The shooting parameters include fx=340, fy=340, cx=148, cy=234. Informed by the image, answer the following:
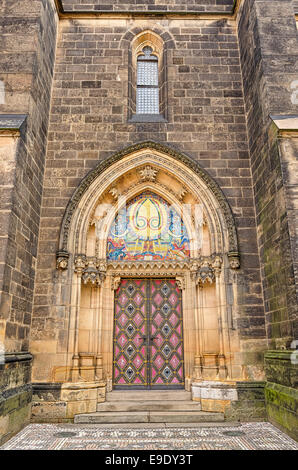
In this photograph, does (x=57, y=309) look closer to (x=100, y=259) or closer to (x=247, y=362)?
(x=100, y=259)

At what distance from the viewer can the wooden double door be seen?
6945 mm

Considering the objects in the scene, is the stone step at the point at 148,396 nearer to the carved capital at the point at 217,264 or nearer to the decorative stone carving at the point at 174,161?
the carved capital at the point at 217,264

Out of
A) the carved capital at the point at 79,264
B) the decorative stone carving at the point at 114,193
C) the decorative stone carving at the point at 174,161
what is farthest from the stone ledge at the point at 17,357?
the decorative stone carving at the point at 114,193

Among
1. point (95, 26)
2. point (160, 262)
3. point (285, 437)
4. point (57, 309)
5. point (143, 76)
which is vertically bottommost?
point (285, 437)

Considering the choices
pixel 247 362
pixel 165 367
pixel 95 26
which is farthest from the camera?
Answer: pixel 95 26

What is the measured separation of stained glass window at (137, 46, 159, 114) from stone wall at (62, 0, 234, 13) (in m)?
0.99

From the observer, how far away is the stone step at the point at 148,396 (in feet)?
21.5

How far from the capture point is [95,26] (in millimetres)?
8531

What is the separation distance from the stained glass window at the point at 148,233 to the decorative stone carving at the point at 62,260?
108 cm

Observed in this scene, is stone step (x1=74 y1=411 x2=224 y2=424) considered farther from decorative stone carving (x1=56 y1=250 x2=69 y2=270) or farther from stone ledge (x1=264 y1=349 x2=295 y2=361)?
decorative stone carving (x1=56 y1=250 x2=69 y2=270)

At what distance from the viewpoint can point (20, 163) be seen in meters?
5.97
